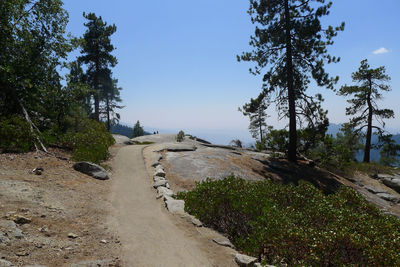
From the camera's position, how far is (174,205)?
23.8 ft

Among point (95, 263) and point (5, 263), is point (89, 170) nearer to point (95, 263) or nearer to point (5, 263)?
point (95, 263)

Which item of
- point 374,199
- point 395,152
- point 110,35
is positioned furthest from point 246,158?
point 110,35

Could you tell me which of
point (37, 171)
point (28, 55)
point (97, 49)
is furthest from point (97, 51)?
point (37, 171)

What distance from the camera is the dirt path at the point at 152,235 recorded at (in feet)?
14.4

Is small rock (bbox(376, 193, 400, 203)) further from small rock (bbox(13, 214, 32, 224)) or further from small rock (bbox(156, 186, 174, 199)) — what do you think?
small rock (bbox(13, 214, 32, 224))

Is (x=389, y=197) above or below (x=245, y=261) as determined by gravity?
below

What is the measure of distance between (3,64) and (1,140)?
15.1 ft

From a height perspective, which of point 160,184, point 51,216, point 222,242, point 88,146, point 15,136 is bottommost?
point 222,242

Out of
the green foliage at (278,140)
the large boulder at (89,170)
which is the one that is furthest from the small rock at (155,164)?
the green foliage at (278,140)

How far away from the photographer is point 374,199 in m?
14.0

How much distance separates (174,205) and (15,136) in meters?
7.80

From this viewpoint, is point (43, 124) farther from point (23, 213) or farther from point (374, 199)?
point (374, 199)

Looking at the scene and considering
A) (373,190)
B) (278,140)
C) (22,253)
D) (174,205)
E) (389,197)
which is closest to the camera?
(22,253)

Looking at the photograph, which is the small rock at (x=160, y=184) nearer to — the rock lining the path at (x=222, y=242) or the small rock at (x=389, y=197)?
the rock lining the path at (x=222, y=242)
